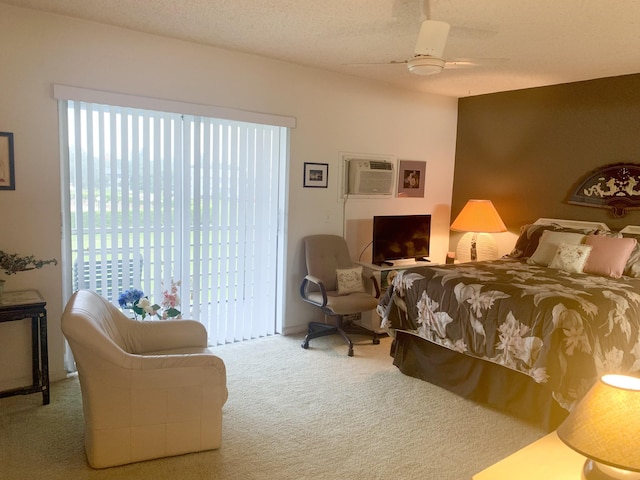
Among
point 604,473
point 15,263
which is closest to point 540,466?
point 604,473

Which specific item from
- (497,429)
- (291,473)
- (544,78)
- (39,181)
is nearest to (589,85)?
(544,78)

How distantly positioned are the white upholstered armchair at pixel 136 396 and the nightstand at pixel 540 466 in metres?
1.57

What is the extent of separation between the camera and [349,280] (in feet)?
15.4

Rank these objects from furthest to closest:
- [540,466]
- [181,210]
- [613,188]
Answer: [613,188] < [181,210] < [540,466]

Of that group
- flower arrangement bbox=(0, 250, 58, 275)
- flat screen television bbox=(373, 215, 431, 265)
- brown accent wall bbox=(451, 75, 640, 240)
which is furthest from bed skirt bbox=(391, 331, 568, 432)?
flower arrangement bbox=(0, 250, 58, 275)

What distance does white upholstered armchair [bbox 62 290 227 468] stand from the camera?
8.02 feet

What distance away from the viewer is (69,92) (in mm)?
3484

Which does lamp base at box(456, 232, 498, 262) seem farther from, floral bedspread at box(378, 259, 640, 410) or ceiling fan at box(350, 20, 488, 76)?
ceiling fan at box(350, 20, 488, 76)

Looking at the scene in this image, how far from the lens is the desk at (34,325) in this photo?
10.1ft

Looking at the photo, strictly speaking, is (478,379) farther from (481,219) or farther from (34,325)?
(34,325)

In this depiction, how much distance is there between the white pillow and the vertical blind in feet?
8.01

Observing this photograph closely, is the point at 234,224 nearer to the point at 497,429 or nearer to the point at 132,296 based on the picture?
the point at 132,296

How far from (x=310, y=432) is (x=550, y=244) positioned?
2.89 metres

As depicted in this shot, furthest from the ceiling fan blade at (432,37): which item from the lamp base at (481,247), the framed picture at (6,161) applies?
the lamp base at (481,247)
